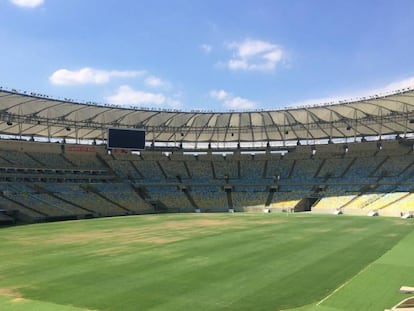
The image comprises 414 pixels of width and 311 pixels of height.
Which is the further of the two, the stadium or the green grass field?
the stadium

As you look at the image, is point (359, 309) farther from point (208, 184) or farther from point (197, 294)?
point (208, 184)

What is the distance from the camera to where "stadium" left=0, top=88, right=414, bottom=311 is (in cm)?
1474

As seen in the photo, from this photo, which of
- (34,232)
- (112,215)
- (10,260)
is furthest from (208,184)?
(10,260)

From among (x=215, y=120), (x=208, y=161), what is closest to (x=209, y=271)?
(x=215, y=120)

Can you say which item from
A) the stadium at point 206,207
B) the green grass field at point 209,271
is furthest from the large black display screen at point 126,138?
the green grass field at point 209,271

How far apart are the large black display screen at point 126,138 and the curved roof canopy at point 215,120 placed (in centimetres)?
168

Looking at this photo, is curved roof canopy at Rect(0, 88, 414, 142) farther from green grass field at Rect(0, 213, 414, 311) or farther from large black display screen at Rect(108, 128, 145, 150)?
green grass field at Rect(0, 213, 414, 311)

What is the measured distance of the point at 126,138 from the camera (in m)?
60.8

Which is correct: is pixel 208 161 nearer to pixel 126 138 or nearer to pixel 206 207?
pixel 206 207

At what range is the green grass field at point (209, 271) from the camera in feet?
43.0

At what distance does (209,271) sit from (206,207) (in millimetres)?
45396

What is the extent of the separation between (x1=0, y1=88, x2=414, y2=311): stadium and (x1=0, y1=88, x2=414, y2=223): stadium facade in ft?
0.81

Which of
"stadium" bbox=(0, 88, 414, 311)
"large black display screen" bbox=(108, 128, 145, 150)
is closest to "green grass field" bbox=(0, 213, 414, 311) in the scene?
"stadium" bbox=(0, 88, 414, 311)

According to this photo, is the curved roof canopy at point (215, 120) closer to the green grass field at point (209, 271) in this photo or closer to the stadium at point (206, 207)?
the stadium at point (206, 207)
